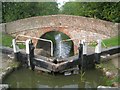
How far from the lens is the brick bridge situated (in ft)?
47.3

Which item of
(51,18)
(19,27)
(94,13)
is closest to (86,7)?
(94,13)

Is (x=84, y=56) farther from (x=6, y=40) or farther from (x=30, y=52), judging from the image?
(x=6, y=40)

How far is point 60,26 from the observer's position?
15.1 m

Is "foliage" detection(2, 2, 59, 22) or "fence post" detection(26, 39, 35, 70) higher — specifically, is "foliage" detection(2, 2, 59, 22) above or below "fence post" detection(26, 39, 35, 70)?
above

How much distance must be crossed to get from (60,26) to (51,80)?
5.45 m

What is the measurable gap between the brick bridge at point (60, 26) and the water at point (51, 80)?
13.8 ft

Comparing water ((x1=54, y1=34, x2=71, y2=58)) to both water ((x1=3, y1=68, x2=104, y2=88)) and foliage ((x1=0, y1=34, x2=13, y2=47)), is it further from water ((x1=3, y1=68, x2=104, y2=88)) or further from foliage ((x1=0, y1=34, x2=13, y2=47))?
water ((x1=3, y1=68, x2=104, y2=88))

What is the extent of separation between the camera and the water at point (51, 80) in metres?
9.80

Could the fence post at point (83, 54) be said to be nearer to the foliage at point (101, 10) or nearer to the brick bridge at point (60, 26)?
the brick bridge at point (60, 26)

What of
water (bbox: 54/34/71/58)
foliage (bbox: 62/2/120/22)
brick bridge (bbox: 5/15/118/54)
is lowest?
water (bbox: 54/34/71/58)

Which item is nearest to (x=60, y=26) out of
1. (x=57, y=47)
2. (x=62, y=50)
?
(x=62, y=50)

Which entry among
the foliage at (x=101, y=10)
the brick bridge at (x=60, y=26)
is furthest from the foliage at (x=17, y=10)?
the brick bridge at (x=60, y=26)

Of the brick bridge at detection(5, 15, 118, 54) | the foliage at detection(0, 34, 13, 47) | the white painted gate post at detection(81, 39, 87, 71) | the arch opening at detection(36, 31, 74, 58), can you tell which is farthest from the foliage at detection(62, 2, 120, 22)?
the white painted gate post at detection(81, 39, 87, 71)

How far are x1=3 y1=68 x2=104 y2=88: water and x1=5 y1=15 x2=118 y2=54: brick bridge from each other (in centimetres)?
420
